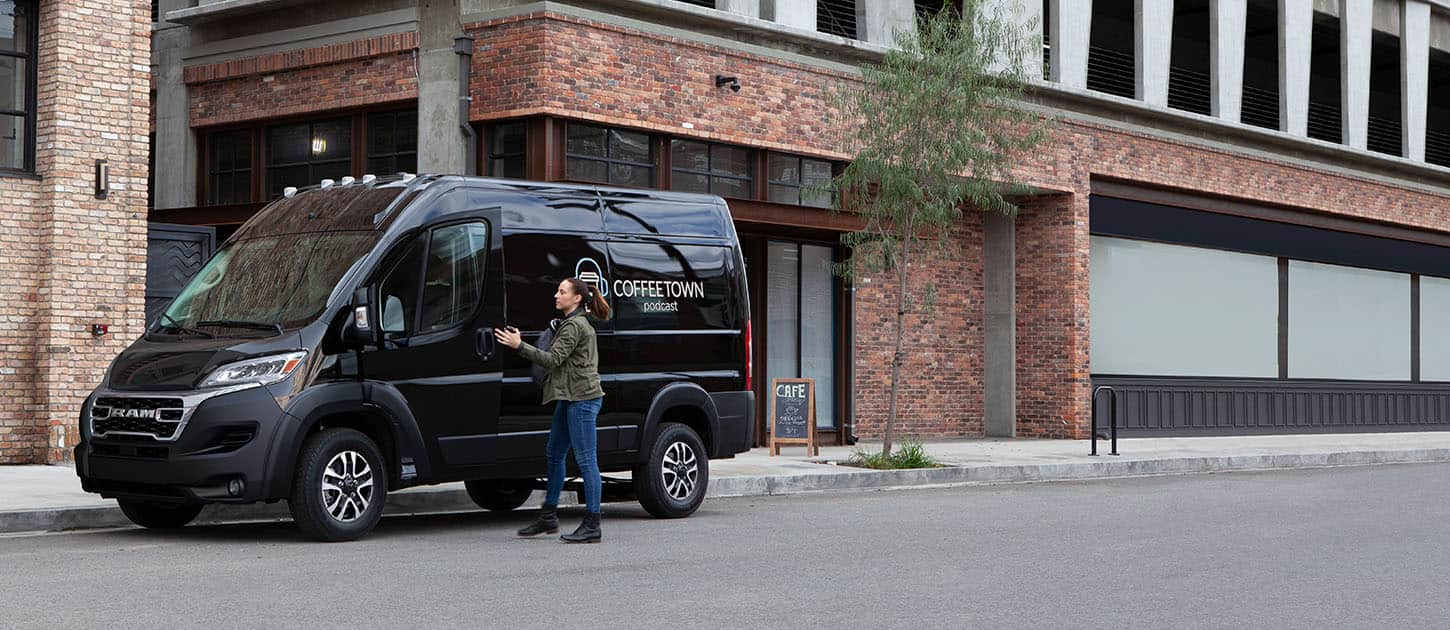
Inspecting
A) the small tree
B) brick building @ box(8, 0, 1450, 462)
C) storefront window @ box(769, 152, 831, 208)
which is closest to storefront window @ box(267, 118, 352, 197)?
brick building @ box(8, 0, 1450, 462)

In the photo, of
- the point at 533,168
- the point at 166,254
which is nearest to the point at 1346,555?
the point at 533,168

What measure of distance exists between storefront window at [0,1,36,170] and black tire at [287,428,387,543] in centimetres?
748

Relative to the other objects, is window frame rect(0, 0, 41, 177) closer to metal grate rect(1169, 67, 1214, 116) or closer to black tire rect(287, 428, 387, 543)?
Answer: black tire rect(287, 428, 387, 543)

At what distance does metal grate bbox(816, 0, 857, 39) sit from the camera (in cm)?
2230

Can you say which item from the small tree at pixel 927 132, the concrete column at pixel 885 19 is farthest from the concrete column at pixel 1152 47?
the small tree at pixel 927 132

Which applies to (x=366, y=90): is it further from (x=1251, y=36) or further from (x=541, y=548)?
(x=1251, y=36)

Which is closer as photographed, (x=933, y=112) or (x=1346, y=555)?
(x=1346, y=555)

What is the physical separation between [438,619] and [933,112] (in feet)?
39.9

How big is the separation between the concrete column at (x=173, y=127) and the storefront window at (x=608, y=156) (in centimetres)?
576

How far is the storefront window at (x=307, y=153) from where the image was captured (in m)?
20.1

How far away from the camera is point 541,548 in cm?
1049

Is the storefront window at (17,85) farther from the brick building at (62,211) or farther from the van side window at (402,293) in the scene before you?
the van side window at (402,293)

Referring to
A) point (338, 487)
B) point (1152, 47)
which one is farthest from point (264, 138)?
point (1152, 47)

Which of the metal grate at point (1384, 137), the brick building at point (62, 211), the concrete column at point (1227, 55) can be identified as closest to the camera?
the brick building at point (62, 211)
